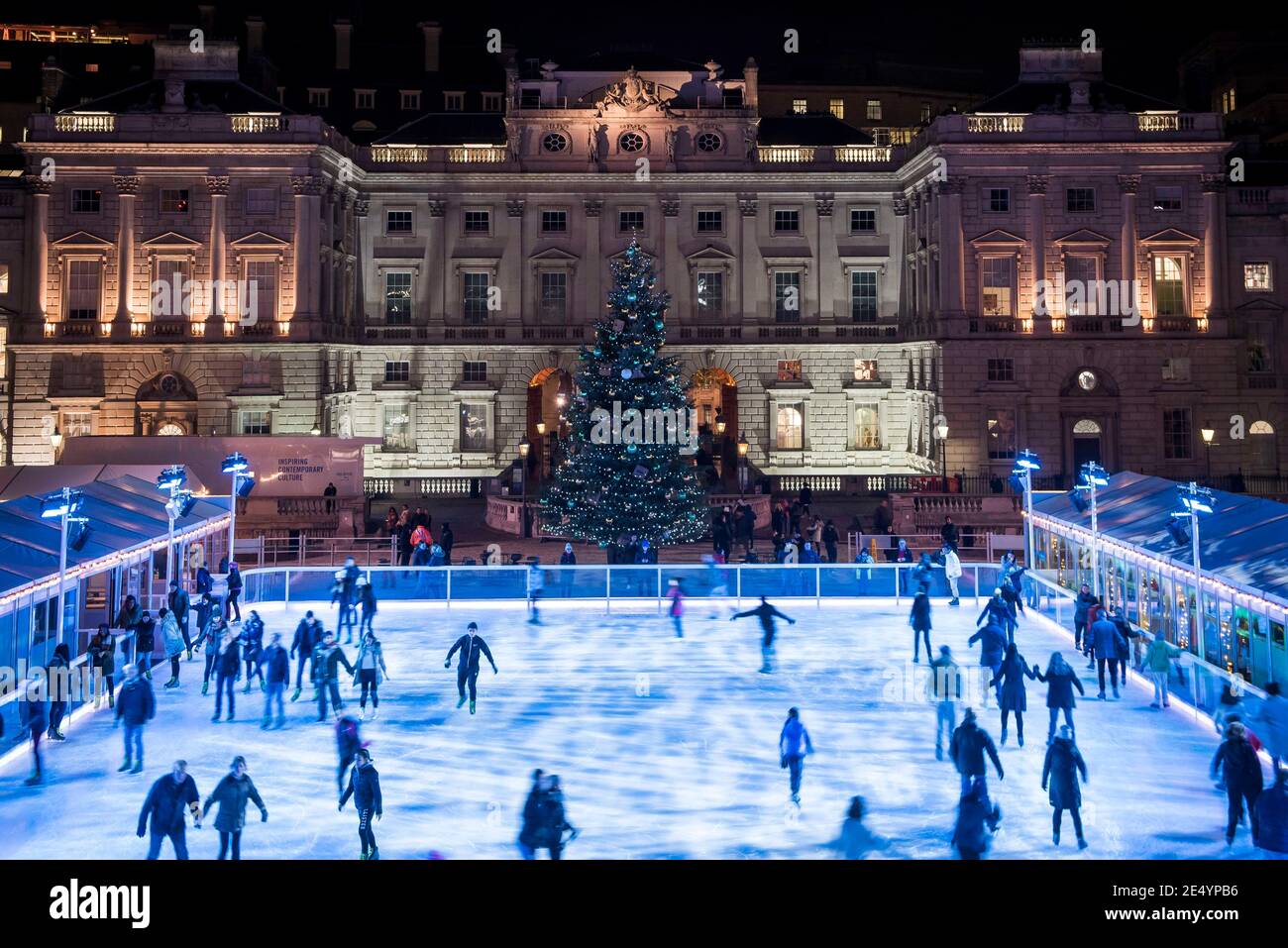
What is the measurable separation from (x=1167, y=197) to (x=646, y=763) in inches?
1825

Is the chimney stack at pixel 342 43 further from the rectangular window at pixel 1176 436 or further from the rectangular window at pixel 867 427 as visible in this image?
the rectangular window at pixel 1176 436

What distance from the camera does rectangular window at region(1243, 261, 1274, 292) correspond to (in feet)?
197

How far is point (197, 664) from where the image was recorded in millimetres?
26406

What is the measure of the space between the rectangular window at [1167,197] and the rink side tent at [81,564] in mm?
39584

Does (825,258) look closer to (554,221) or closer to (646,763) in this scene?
(554,221)

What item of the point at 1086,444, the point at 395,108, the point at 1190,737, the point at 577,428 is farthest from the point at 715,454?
the point at 1190,737

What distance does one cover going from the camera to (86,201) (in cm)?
5728

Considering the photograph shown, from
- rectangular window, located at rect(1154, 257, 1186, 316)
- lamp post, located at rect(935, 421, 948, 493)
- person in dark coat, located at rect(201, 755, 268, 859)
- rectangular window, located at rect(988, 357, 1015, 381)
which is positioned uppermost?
rectangular window, located at rect(1154, 257, 1186, 316)

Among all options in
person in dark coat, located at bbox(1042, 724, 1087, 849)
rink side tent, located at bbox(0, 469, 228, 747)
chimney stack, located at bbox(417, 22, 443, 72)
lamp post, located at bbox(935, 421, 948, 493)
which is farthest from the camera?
chimney stack, located at bbox(417, 22, 443, 72)

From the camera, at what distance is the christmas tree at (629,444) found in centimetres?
3994

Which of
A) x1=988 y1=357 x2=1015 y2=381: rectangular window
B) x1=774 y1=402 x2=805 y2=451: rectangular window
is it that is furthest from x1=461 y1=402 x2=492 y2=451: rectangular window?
x1=988 y1=357 x2=1015 y2=381: rectangular window

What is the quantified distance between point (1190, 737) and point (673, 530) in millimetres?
21504

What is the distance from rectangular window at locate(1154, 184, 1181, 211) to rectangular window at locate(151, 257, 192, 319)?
3851 cm

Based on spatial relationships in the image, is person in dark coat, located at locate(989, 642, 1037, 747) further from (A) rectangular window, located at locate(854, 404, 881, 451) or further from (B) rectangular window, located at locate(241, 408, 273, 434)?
(A) rectangular window, located at locate(854, 404, 881, 451)
